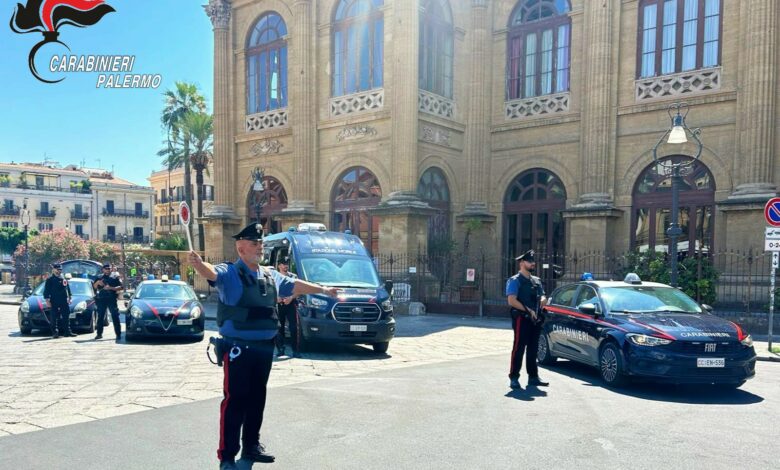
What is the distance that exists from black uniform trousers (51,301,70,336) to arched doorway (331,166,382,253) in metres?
10.8

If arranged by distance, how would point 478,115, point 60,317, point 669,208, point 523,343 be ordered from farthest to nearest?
point 478,115, point 669,208, point 60,317, point 523,343

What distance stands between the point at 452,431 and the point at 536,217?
17.0 m

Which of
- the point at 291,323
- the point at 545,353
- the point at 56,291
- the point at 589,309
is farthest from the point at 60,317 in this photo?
the point at 589,309

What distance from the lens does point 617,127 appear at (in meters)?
19.9

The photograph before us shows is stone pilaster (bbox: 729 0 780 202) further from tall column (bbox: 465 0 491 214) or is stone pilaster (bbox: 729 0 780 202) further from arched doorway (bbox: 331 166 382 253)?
arched doorway (bbox: 331 166 382 253)

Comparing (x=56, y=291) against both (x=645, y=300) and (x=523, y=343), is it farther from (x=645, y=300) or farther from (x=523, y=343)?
(x=645, y=300)

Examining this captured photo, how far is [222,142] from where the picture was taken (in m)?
27.1

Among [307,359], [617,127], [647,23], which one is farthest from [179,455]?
[647,23]

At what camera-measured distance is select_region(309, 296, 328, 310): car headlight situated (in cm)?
1081

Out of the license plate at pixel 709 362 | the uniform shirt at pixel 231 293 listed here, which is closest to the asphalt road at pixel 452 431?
the license plate at pixel 709 362

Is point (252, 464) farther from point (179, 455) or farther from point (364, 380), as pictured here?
point (364, 380)

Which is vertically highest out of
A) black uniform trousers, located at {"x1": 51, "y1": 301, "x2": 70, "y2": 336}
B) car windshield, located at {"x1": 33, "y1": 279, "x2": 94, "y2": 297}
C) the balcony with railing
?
the balcony with railing

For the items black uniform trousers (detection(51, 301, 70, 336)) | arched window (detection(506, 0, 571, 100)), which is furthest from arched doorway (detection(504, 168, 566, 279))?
black uniform trousers (detection(51, 301, 70, 336))

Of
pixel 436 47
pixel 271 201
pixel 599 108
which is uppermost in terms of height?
pixel 436 47
